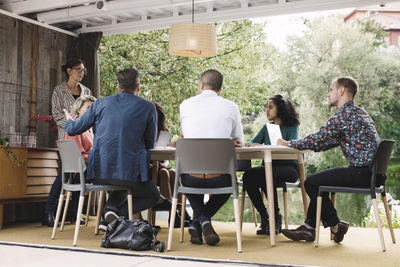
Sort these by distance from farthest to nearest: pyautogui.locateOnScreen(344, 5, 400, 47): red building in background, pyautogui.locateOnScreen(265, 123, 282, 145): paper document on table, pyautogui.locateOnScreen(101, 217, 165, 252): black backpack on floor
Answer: pyautogui.locateOnScreen(344, 5, 400, 47): red building in background → pyautogui.locateOnScreen(265, 123, 282, 145): paper document on table → pyautogui.locateOnScreen(101, 217, 165, 252): black backpack on floor

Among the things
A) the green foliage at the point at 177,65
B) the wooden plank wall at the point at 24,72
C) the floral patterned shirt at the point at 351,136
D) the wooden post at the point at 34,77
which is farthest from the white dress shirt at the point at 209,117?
the green foliage at the point at 177,65

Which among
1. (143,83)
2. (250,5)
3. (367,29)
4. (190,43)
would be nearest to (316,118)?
(367,29)

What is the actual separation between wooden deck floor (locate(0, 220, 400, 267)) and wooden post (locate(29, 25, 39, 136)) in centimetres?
162

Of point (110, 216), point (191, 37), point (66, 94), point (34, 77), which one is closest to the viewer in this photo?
point (110, 216)

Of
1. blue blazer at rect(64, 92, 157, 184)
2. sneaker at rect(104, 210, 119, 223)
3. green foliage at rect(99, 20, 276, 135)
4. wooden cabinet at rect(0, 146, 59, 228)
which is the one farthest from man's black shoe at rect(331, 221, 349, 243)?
green foliage at rect(99, 20, 276, 135)

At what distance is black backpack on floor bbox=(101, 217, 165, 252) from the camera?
163 inches

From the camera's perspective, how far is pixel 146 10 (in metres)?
7.11

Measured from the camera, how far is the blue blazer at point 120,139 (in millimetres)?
4461

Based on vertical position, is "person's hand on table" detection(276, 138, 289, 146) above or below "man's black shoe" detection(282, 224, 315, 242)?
above

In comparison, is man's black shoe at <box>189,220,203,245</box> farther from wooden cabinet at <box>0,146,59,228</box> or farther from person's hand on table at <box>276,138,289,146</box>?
wooden cabinet at <box>0,146,59,228</box>

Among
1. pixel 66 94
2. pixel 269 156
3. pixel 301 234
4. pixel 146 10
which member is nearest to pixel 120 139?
pixel 269 156

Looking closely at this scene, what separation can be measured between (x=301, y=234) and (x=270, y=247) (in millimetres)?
355

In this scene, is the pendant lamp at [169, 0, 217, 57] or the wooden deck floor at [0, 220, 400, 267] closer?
the wooden deck floor at [0, 220, 400, 267]

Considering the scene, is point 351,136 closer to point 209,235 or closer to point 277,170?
point 277,170
